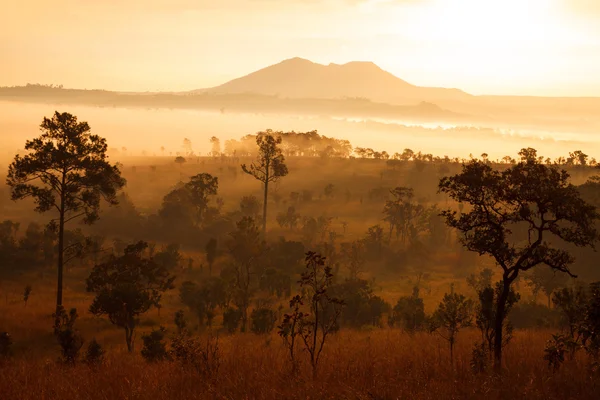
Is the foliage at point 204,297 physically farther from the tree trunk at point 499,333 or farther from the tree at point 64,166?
the tree trunk at point 499,333

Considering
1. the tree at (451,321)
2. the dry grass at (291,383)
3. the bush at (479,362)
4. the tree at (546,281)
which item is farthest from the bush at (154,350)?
the tree at (546,281)

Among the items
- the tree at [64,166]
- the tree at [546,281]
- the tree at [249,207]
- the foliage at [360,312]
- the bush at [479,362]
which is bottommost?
the foliage at [360,312]

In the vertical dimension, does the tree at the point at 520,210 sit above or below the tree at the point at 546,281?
above

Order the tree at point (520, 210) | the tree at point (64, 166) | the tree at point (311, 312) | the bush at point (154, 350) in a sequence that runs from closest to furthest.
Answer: the tree at point (311, 312)
the tree at point (520, 210)
the bush at point (154, 350)
the tree at point (64, 166)

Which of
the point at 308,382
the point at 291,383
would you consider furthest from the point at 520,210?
the point at 291,383

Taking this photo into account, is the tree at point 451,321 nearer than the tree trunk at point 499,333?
No

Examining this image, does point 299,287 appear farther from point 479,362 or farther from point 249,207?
point 479,362

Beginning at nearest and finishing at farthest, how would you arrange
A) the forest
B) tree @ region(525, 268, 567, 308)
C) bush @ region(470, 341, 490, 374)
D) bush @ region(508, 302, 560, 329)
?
the forest → bush @ region(470, 341, 490, 374) → bush @ region(508, 302, 560, 329) → tree @ region(525, 268, 567, 308)

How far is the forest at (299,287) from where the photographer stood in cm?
1117

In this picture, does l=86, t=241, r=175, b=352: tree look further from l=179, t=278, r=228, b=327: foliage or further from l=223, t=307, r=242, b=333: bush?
l=179, t=278, r=228, b=327: foliage

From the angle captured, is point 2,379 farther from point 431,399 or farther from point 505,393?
point 505,393

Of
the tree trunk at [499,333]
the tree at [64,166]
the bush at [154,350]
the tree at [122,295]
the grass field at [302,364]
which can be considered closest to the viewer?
the grass field at [302,364]

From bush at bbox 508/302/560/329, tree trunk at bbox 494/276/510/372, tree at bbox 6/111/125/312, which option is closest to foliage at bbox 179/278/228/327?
tree at bbox 6/111/125/312

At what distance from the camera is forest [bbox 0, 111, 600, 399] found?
11.2m
